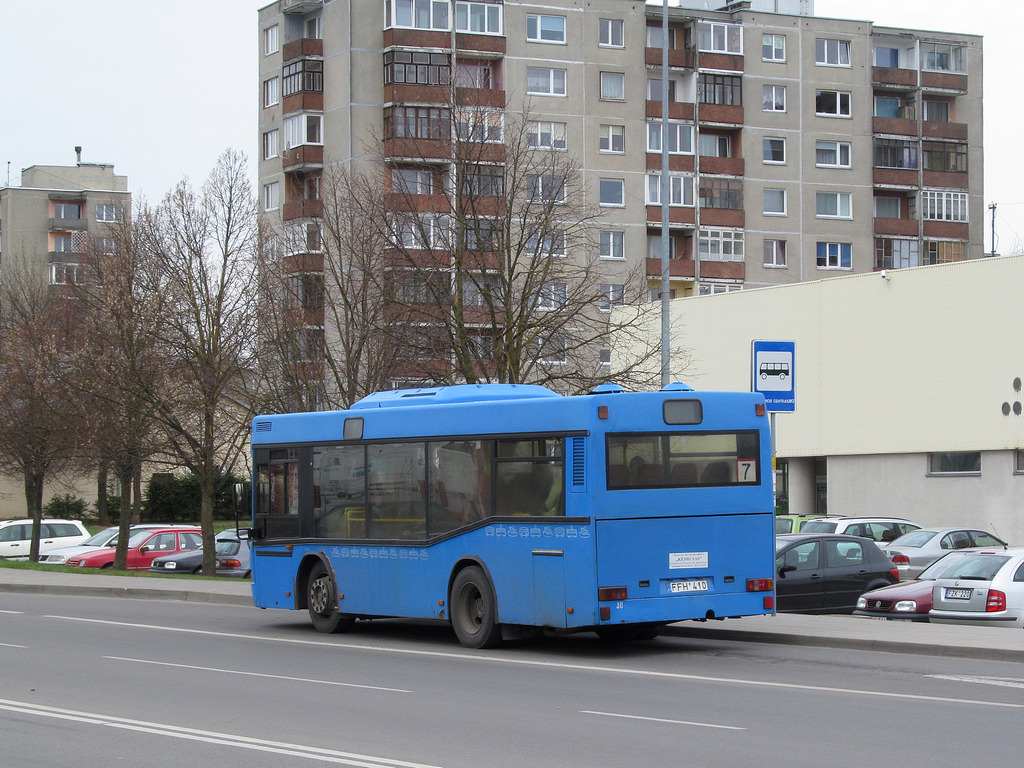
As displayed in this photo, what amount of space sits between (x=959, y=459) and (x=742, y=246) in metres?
31.4

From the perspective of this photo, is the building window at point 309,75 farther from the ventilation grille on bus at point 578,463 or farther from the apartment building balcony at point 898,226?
the ventilation grille on bus at point 578,463

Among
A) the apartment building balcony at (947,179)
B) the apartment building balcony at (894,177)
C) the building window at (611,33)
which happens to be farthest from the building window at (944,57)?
the building window at (611,33)

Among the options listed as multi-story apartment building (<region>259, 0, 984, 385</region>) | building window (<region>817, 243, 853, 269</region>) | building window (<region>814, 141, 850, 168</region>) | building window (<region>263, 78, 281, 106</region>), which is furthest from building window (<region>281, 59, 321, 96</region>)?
building window (<region>817, 243, 853, 269</region>)

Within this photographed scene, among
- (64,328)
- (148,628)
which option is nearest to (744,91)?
(64,328)

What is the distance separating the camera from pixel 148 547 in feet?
117

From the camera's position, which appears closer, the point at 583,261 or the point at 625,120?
the point at 583,261

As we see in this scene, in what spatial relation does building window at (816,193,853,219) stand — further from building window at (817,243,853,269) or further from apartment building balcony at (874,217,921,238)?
apartment building balcony at (874,217,921,238)

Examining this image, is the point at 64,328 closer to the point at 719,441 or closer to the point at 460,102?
the point at 460,102

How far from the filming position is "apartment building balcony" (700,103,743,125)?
73250mm

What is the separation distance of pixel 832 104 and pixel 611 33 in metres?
13.1

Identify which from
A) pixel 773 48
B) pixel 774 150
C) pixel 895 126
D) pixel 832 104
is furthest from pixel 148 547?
pixel 895 126

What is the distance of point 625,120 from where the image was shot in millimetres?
72250

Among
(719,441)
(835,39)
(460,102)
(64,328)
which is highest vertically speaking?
(835,39)

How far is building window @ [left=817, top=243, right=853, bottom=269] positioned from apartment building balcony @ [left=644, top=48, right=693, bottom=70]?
12.0 meters
